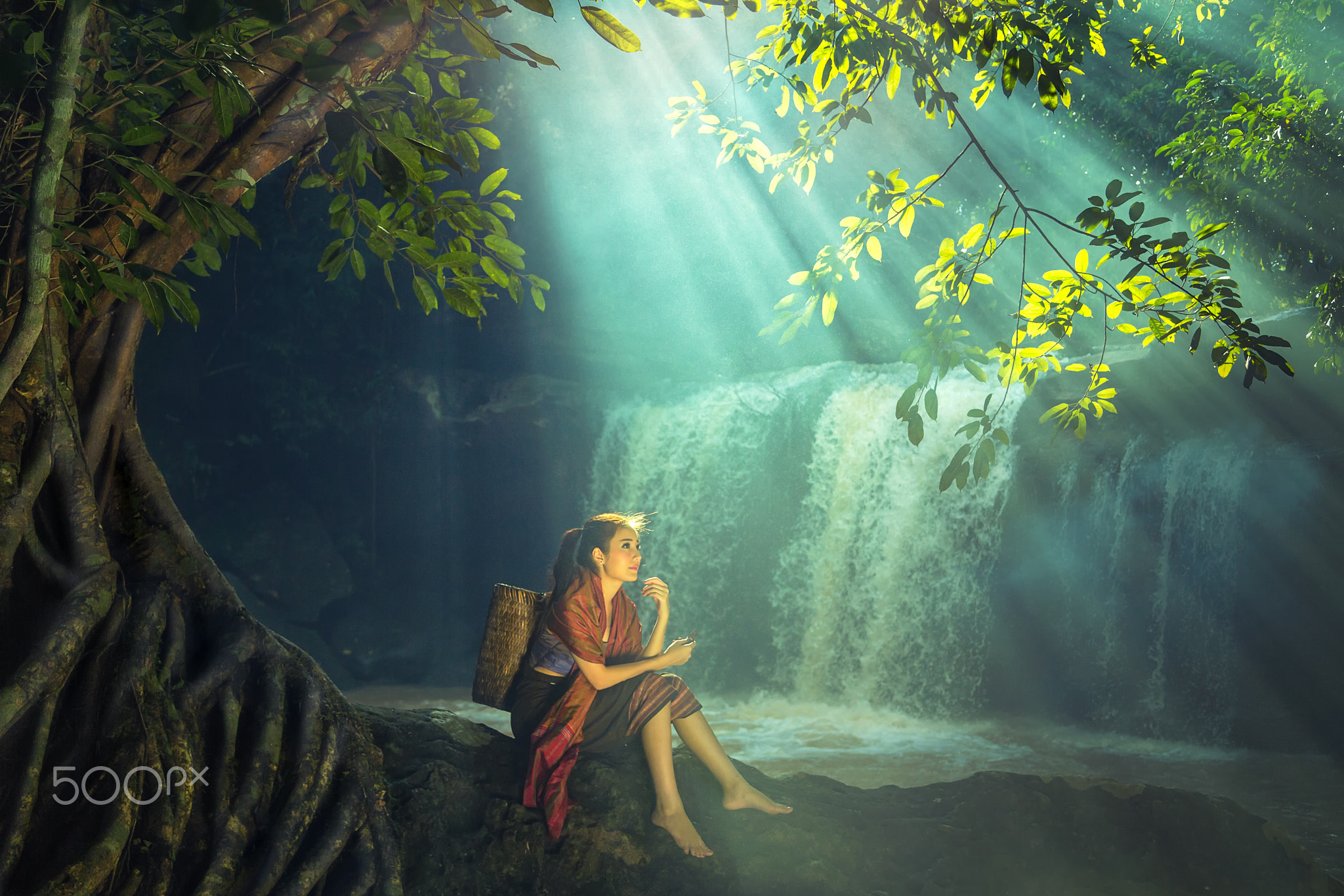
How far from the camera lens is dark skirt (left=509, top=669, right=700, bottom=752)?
310cm

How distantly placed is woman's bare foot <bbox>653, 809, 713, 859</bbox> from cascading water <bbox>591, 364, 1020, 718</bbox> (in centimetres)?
908

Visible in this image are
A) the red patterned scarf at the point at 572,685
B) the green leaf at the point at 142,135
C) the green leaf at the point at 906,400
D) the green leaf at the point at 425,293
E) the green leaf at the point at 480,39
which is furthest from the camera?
the red patterned scarf at the point at 572,685

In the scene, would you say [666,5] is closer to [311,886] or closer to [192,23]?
[192,23]

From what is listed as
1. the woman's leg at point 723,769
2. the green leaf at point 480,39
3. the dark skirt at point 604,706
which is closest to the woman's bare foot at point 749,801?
the woman's leg at point 723,769

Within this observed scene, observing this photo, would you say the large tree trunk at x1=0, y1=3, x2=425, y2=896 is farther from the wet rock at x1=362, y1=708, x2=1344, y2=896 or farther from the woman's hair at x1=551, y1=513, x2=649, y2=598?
the woman's hair at x1=551, y1=513, x2=649, y2=598

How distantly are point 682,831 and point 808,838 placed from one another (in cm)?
48

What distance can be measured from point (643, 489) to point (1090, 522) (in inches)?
245

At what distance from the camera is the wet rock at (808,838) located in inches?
108

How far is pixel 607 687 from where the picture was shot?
3109mm

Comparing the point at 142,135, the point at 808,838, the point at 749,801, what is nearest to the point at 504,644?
the point at 749,801

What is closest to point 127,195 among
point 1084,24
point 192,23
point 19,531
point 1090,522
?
point 19,531

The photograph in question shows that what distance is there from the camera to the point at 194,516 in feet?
45.0

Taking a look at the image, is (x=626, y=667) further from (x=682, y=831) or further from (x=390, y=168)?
(x=390, y=168)

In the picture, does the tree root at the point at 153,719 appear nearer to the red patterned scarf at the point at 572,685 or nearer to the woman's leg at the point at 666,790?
the red patterned scarf at the point at 572,685
